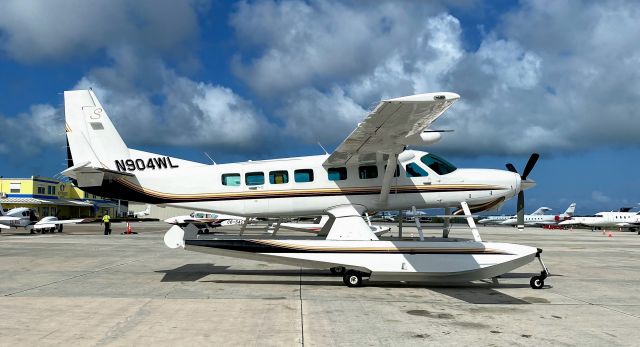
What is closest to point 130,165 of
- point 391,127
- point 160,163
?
point 160,163

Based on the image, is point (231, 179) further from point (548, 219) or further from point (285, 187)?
point (548, 219)

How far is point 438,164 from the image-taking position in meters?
13.3

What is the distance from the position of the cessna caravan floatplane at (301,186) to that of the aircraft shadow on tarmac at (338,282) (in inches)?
12.7

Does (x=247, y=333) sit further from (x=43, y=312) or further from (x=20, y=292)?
(x=20, y=292)

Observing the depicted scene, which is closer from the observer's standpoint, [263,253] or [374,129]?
[374,129]

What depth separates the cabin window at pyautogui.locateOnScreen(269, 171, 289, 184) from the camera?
1291 cm

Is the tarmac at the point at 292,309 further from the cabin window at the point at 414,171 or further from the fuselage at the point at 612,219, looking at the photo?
the fuselage at the point at 612,219

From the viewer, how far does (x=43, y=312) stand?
7.89 m

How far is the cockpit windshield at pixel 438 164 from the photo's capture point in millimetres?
13227

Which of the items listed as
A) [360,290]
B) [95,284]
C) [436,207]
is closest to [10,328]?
[95,284]

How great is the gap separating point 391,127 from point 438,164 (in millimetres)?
3636

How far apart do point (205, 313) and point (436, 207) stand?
7306 millimetres

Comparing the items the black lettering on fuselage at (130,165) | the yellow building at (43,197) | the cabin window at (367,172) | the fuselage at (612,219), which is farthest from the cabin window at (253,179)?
the fuselage at (612,219)

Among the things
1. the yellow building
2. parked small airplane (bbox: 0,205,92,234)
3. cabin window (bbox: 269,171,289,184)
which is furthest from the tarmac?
the yellow building
